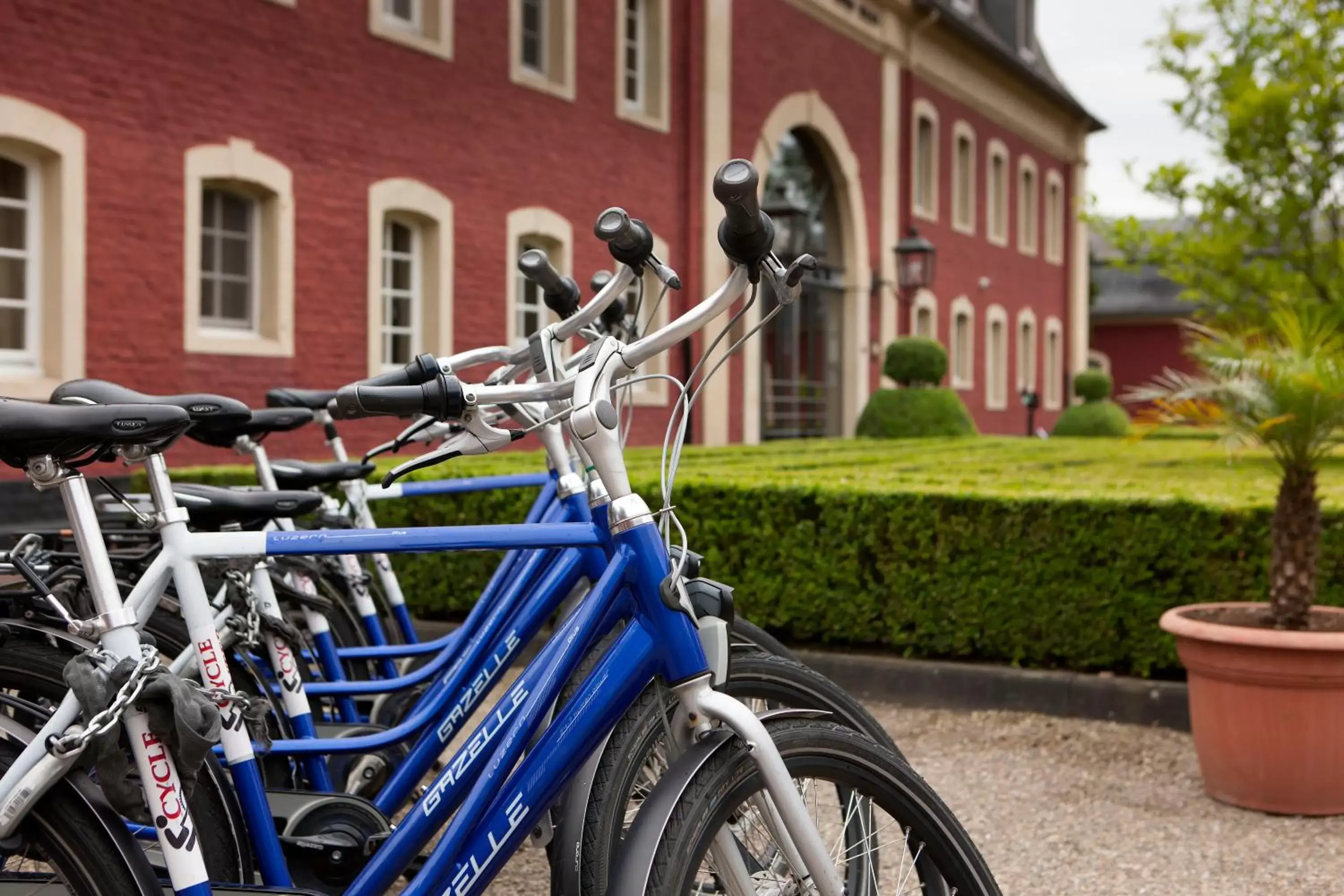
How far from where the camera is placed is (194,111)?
10.9m

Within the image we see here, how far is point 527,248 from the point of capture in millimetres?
14883

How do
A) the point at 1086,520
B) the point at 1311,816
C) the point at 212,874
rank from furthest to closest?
the point at 1086,520 < the point at 1311,816 < the point at 212,874

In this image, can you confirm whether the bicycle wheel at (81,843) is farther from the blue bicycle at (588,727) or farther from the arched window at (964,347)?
the arched window at (964,347)

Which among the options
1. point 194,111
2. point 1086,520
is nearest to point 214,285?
point 194,111

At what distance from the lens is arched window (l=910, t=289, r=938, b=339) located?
79.9 ft

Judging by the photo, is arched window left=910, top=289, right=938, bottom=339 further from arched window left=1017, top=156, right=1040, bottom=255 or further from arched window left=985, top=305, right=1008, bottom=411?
arched window left=1017, top=156, right=1040, bottom=255

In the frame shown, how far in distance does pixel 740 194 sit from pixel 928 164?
77.9ft

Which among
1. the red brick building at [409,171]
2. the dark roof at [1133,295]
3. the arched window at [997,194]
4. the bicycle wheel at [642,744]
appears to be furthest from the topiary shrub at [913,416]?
the dark roof at [1133,295]

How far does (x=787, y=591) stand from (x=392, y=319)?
7.84 meters

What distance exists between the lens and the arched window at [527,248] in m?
14.4

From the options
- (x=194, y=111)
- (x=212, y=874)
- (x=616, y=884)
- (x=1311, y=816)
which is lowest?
(x=1311, y=816)

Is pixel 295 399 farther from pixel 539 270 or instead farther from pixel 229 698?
pixel 229 698

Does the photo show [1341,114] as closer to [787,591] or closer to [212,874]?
[787,591]

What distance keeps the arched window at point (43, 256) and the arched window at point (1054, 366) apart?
25.5 meters
